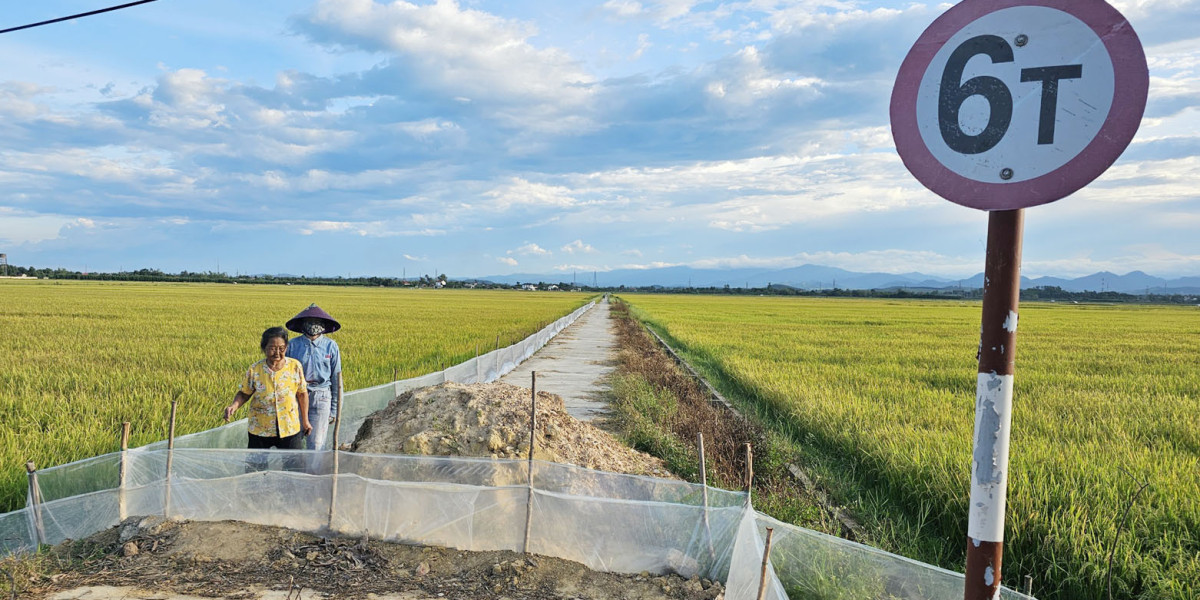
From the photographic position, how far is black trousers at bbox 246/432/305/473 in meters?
4.69

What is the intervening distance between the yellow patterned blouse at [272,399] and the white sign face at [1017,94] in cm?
476

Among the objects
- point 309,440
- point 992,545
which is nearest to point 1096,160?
point 992,545

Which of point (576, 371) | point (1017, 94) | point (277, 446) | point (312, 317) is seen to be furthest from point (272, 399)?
point (576, 371)

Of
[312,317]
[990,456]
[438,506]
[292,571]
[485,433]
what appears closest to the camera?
[990,456]

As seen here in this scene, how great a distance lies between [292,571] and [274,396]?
4.93ft

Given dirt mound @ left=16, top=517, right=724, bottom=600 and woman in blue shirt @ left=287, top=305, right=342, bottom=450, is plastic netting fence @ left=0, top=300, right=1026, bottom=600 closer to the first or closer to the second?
dirt mound @ left=16, top=517, right=724, bottom=600

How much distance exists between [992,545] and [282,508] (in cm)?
434

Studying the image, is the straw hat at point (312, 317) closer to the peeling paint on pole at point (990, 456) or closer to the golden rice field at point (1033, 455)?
the golden rice field at point (1033, 455)

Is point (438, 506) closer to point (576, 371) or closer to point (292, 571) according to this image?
point (292, 571)

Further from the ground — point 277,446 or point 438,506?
point 277,446

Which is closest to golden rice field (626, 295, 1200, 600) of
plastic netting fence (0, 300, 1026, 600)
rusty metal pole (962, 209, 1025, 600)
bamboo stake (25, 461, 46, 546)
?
Answer: plastic netting fence (0, 300, 1026, 600)

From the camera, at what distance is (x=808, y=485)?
615 cm

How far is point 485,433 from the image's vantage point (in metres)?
6.02

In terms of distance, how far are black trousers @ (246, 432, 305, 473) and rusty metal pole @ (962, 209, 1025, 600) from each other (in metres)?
4.19
